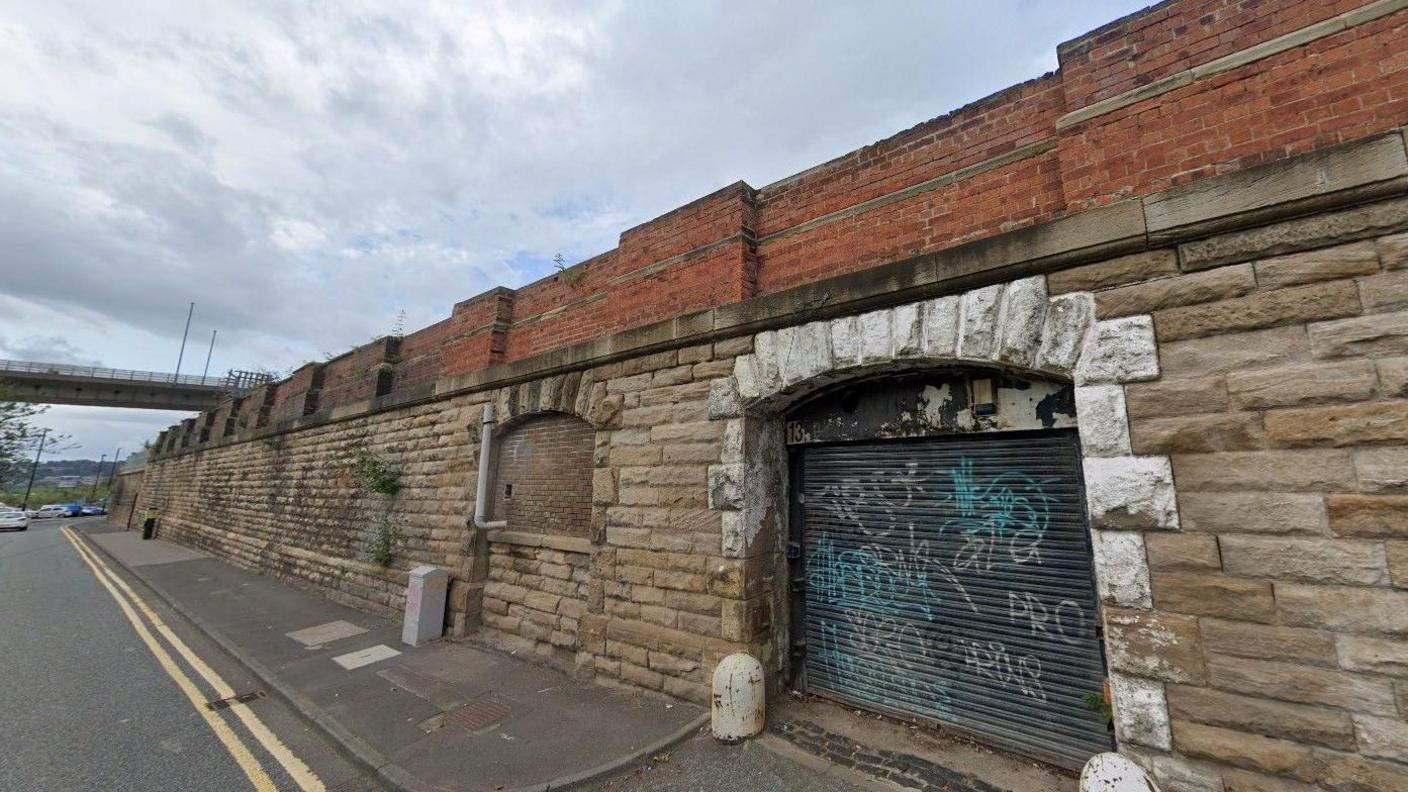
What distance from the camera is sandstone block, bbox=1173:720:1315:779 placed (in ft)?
8.51

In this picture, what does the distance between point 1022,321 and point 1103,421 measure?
2.54 ft

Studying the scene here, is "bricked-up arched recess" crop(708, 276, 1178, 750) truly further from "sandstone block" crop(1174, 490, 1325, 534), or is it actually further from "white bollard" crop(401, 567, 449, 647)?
"white bollard" crop(401, 567, 449, 647)

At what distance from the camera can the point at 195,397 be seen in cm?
3753

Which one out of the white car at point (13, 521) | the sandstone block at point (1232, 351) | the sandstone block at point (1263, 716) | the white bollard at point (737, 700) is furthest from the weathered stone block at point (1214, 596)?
the white car at point (13, 521)

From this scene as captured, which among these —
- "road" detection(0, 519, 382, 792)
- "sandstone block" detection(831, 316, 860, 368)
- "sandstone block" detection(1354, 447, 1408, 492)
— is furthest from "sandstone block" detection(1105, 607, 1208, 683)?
"road" detection(0, 519, 382, 792)

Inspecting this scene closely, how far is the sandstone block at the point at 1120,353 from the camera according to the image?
3113 mm

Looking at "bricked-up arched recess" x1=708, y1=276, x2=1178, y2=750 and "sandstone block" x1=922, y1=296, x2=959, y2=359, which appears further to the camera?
"sandstone block" x1=922, y1=296, x2=959, y2=359

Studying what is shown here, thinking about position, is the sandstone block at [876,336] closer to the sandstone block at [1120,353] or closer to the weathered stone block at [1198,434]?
the sandstone block at [1120,353]

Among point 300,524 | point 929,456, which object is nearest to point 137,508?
point 300,524

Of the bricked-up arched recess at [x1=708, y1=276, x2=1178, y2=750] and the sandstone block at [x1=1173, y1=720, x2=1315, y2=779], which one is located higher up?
the bricked-up arched recess at [x1=708, y1=276, x2=1178, y2=750]

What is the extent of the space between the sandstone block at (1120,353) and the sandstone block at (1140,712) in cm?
168

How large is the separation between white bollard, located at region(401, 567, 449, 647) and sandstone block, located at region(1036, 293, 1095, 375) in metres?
7.38

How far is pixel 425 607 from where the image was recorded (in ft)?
23.2

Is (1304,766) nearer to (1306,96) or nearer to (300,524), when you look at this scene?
(1306,96)
